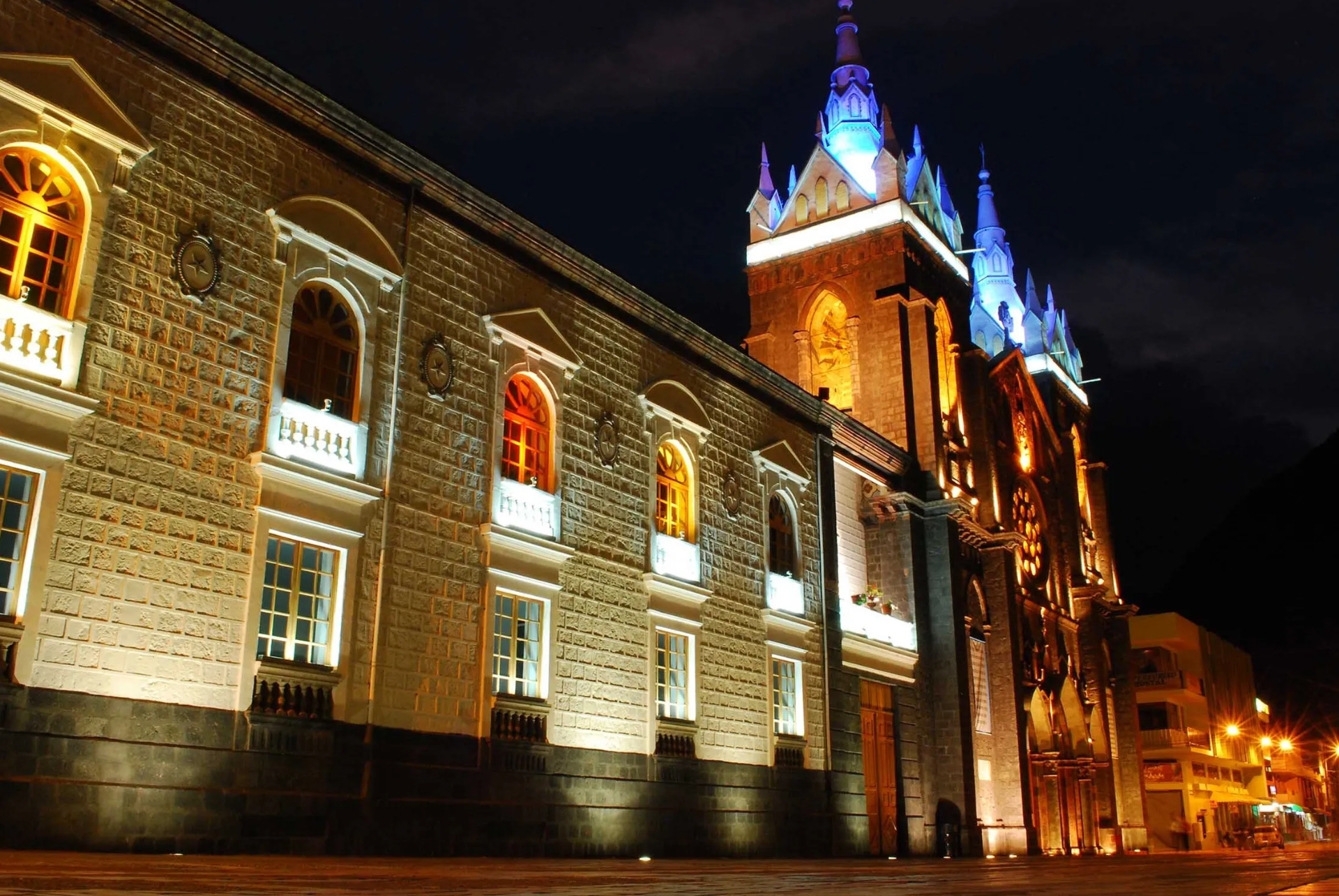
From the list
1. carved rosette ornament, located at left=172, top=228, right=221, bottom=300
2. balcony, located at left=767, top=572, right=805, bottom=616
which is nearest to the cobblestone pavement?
carved rosette ornament, located at left=172, top=228, right=221, bottom=300

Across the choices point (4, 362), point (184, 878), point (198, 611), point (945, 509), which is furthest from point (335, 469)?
point (945, 509)

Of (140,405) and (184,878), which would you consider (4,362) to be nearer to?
(140,405)

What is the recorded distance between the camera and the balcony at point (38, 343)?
12.2m

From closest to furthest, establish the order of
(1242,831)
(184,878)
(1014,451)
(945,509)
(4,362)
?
(184,878)
(4,362)
(945,509)
(1014,451)
(1242,831)

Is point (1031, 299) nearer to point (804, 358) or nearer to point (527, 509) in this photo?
point (804, 358)

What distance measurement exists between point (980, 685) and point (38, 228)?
996 inches

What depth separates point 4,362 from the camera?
Result: 12133 millimetres

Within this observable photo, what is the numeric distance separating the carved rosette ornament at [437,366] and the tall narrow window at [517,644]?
3106 mm

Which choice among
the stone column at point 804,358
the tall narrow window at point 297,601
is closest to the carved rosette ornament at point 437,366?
the tall narrow window at point 297,601

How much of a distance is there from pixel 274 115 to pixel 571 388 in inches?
251

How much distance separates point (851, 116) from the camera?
36500mm

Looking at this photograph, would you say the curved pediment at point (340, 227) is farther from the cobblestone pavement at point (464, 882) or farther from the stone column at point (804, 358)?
the stone column at point (804, 358)

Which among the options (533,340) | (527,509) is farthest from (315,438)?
(533,340)

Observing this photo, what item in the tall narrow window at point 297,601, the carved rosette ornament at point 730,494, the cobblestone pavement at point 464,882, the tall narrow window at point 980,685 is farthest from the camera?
the tall narrow window at point 980,685
